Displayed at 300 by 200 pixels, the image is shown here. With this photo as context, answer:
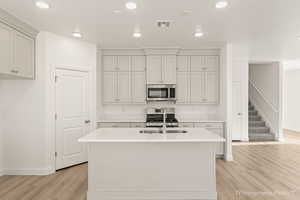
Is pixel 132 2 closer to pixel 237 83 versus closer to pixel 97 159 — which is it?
pixel 97 159

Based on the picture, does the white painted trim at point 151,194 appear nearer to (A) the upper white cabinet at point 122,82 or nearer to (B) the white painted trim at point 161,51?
(A) the upper white cabinet at point 122,82

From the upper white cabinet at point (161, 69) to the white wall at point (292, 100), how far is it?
6.74 metres

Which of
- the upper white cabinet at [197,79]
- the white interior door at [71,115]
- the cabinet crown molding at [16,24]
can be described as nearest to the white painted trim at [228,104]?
the upper white cabinet at [197,79]

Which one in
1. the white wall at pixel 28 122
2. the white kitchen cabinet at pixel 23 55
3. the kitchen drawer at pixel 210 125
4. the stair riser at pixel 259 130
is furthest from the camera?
the stair riser at pixel 259 130

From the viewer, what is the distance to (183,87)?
507cm

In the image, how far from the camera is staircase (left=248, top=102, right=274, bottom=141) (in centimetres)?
684

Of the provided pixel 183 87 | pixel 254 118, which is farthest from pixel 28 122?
pixel 254 118

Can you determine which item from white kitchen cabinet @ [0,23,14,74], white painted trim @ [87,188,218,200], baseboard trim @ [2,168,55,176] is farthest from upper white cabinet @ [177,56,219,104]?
white kitchen cabinet @ [0,23,14,74]

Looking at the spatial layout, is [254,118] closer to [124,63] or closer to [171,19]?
[124,63]

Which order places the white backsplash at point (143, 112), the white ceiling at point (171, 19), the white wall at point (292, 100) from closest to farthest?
the white ceiling at point (171, 19), the white backsplash at point (143, 112), the white wall at point (292, 100)

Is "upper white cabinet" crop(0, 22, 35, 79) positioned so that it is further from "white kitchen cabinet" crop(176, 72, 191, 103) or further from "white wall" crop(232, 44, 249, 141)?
"white wall" crop(232, 44, 249, 141)

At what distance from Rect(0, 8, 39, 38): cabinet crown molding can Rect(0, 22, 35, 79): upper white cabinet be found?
55 millimetres

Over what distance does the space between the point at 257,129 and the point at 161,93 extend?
434 cm

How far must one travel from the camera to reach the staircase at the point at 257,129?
6838 millimetres
